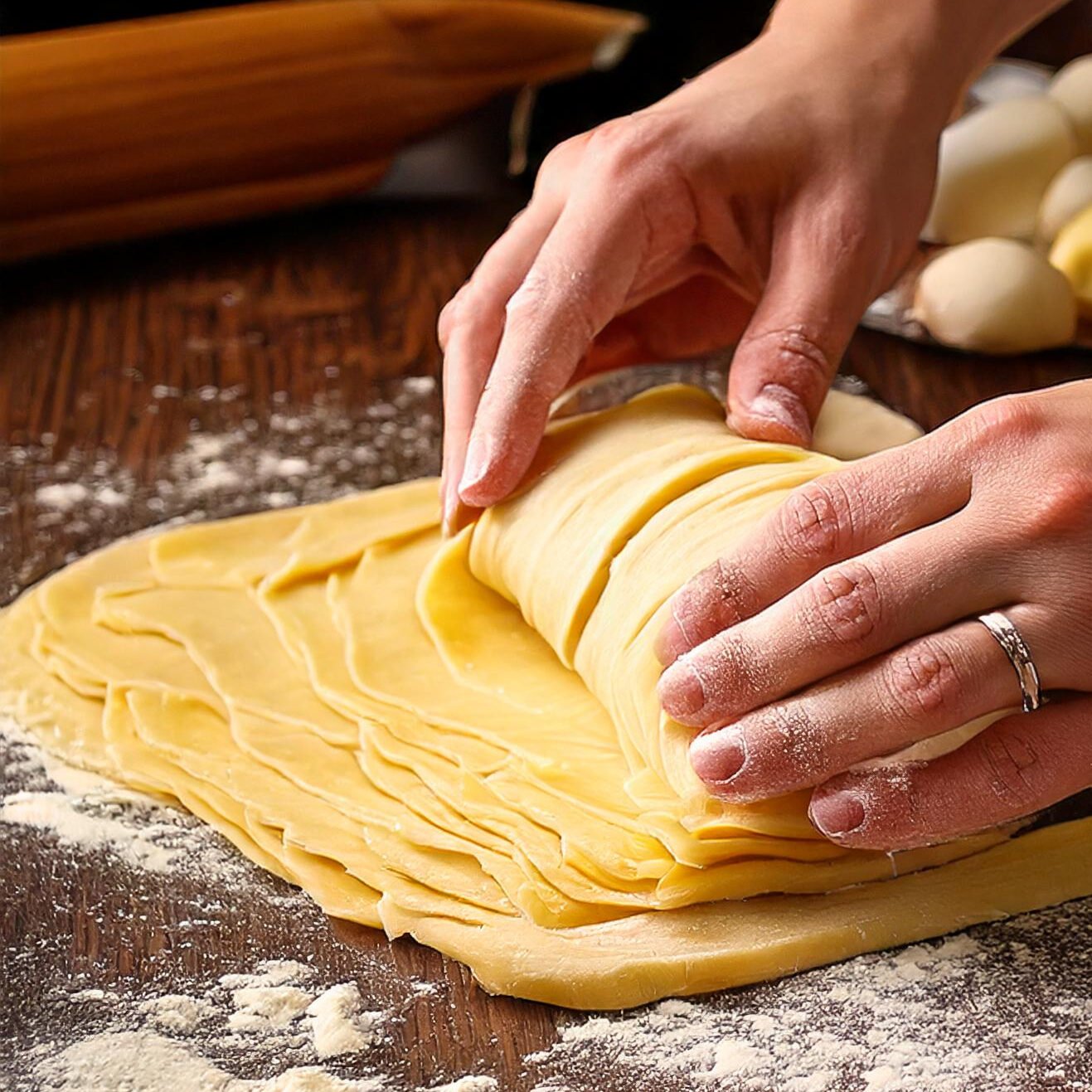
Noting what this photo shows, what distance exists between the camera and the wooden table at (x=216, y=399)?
1.33m

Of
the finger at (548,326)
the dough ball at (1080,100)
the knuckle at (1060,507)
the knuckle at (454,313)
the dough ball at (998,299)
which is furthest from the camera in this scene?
the dough ball at (1080,100)

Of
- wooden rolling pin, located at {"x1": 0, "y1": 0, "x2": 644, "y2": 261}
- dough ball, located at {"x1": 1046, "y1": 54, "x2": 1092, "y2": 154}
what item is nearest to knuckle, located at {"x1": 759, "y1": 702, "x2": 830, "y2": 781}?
dough ball, located at {"x1": 1046, "y1": 54, "x2": 1092, "y2": 154}

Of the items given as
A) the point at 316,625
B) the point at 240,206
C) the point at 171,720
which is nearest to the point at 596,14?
the point at 240,206

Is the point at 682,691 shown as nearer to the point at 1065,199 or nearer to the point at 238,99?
the point at 1065,199

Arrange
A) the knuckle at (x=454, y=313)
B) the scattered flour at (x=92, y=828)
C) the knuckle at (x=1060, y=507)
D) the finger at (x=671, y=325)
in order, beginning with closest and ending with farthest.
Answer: the knuckle at (x=1060, y=507) → the scattered flour at (x=92, y=828) → the knuckle at (x=454, y=313) → the finger at (x=671, y=325)

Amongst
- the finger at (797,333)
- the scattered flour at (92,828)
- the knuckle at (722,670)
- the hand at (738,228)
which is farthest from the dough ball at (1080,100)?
the scattered flour at (92,828)

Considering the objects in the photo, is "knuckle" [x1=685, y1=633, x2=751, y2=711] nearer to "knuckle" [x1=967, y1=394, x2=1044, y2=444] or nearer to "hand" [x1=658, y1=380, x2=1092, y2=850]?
"hand" [x1=658, y1=380, x2=1092, y2=850]

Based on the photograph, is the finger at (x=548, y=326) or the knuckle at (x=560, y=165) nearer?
the finger at (x=548, y=326)

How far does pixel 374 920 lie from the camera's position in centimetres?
138

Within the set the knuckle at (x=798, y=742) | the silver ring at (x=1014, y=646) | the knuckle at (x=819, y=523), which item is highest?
the knuckle at (x=819, y=523)

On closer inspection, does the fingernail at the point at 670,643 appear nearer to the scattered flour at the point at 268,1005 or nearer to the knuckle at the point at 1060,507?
the knuckle at the point at 1060,507

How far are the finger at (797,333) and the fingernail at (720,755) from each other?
48cm

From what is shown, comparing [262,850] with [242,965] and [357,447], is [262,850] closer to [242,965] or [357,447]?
[242,965]

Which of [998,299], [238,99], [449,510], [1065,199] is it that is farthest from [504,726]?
[238,99]
